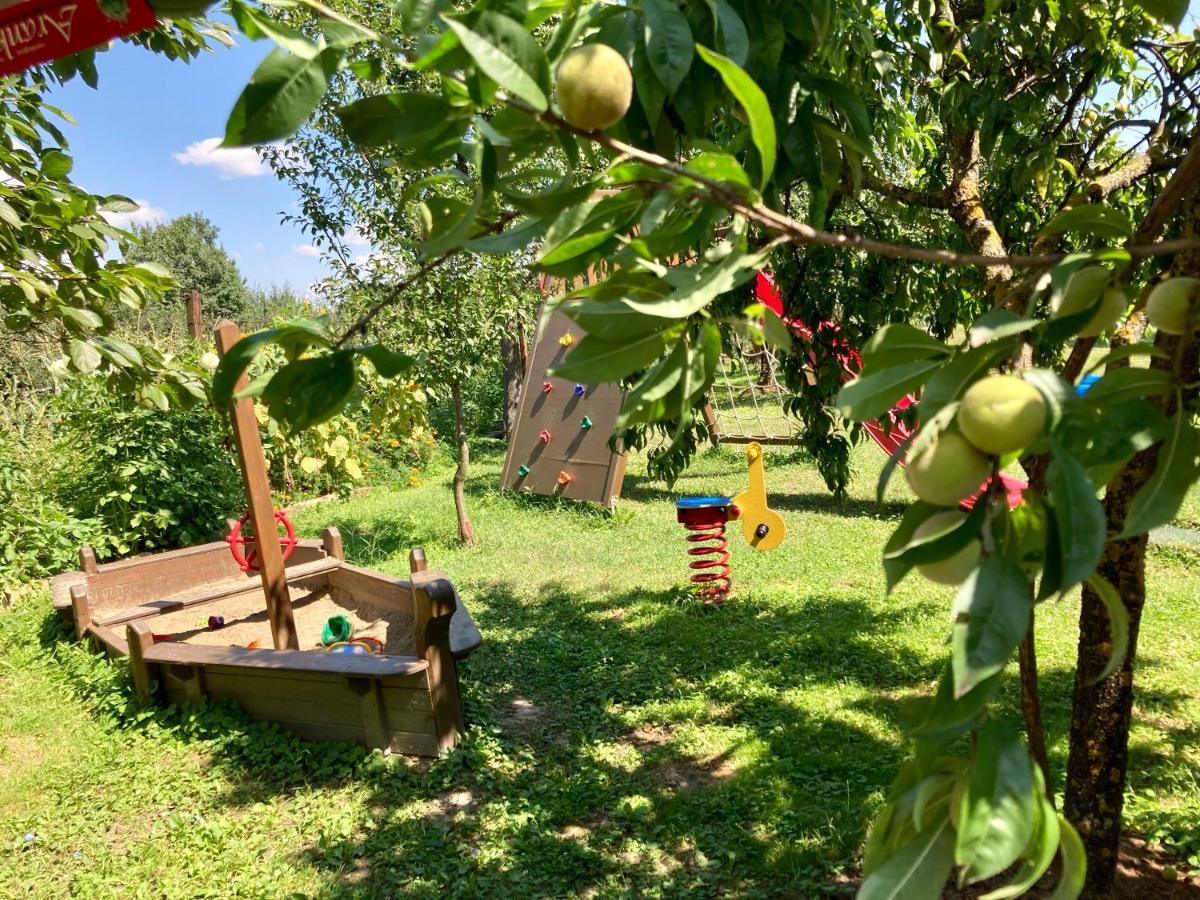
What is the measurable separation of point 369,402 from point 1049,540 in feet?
30.3

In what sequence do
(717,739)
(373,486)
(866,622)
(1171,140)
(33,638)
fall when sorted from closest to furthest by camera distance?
(1171,140) < (717,739) < (866,622) < (33,638) < (373,486)

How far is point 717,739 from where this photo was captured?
12.5ft

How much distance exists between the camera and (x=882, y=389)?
0.67 m

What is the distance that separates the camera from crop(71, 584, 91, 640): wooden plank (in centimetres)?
521

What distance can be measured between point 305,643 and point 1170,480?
5.06 m

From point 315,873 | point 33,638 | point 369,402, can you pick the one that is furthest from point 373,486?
point 315,873

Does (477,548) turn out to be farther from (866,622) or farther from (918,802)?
(918,802)

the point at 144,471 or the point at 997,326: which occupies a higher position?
the point at 997,326

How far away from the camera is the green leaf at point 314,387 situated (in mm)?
761

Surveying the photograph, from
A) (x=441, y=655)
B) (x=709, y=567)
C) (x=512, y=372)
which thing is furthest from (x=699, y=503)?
(x=512, y=372)

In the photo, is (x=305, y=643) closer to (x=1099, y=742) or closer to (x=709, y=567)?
(x=709, y=567)

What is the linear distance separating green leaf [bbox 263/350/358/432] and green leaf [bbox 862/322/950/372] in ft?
1.53

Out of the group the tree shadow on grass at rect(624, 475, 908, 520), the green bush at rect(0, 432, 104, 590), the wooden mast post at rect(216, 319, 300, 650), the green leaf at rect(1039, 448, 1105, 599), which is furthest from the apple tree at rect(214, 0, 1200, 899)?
the green bush at rect(0, 432, 104, 590)

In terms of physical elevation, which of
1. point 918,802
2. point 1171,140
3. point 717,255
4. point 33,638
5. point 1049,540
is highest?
point 1171,140
